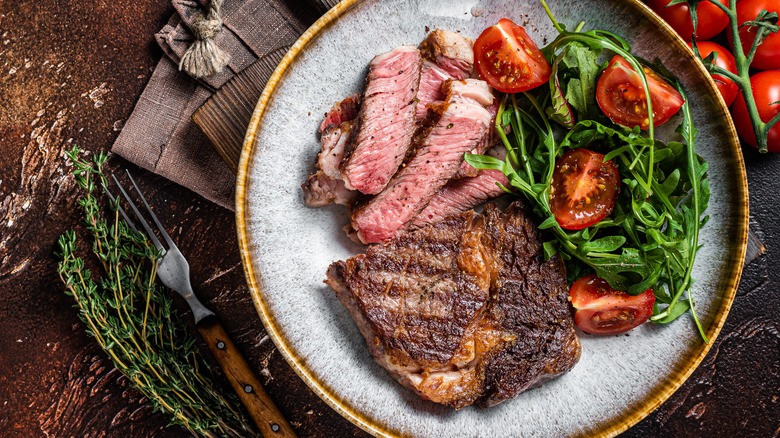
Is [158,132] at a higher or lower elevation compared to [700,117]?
higher

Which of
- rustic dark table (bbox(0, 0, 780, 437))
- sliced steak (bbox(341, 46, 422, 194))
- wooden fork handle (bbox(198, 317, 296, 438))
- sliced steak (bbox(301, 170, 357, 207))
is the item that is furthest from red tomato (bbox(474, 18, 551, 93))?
wooden fork handle (bbox(198, 317, 296, 438))

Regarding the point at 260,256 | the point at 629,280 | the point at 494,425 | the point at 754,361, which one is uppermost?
the point at 260,256

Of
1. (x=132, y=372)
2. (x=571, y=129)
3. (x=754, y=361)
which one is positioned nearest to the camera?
(x=571, y=129)

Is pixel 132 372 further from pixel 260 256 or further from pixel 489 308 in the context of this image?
pixel 489 308

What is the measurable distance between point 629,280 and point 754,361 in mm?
1419

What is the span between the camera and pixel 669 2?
3.57 m

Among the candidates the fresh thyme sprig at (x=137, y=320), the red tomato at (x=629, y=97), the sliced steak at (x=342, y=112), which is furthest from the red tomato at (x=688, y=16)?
the fresh thyme sprig at (x=137, y=320)

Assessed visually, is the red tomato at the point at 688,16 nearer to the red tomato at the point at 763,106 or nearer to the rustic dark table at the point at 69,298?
the red tomato at the point at 763,106

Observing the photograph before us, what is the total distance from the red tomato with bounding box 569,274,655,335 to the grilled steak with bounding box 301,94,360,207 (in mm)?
1378

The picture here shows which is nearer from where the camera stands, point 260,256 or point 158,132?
point 260,256

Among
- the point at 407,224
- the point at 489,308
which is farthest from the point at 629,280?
the point at 407,224

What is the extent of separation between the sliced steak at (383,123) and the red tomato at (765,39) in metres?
2.13

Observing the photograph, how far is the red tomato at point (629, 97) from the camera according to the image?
3.08m

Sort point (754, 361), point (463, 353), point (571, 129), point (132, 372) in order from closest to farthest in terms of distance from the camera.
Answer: point (463, 353) → point (571, 129) → point (132, 372) → point (754, 361)
